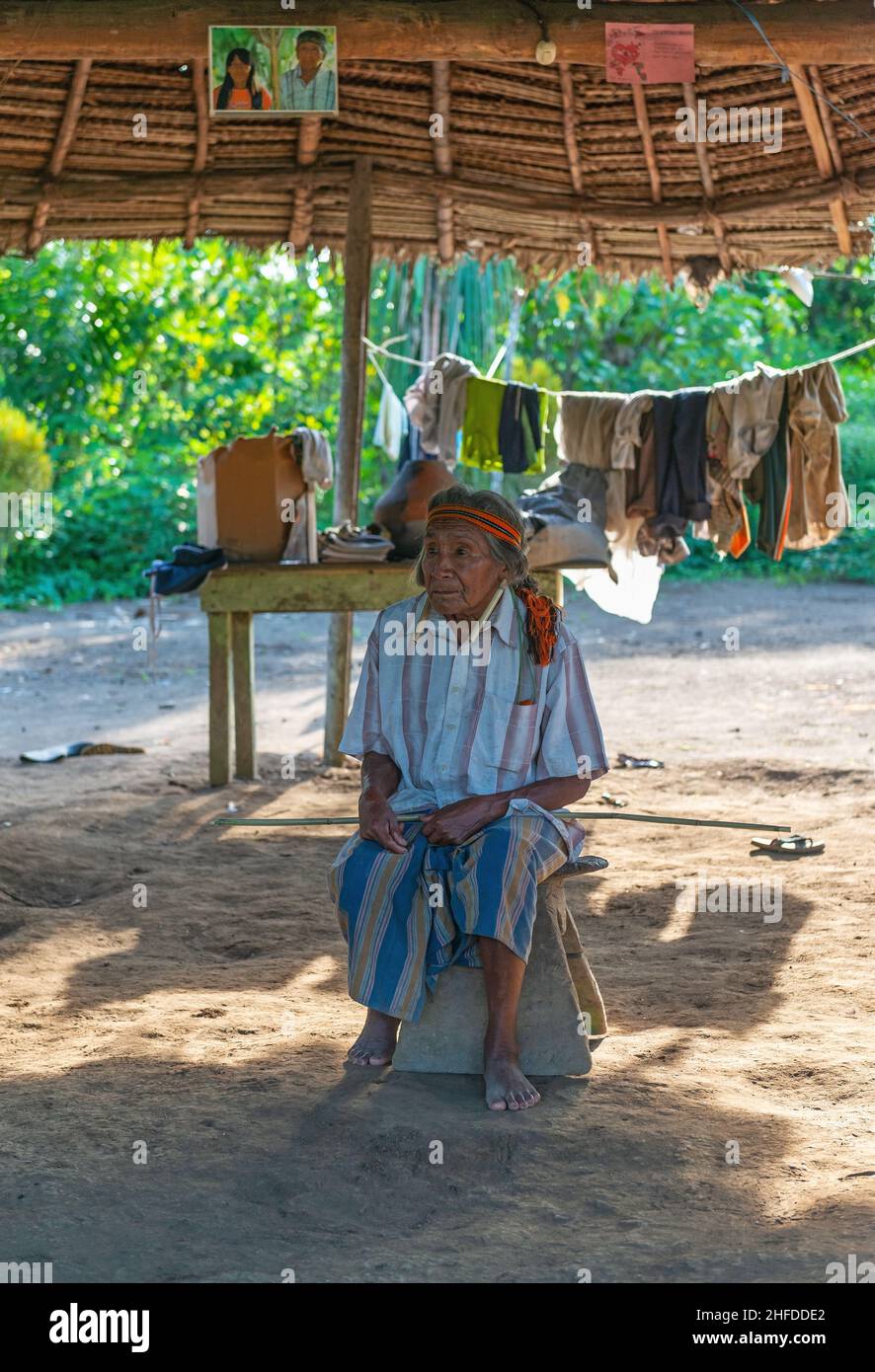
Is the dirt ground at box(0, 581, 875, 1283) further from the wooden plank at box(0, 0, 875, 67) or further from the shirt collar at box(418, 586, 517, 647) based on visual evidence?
the wooden plank at box(0, 0, 875, 67)

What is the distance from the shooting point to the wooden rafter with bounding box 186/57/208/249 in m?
6.65

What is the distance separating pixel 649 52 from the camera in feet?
16.5

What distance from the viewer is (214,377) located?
19.0 m

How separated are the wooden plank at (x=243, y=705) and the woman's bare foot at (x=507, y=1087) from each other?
4.09 metres

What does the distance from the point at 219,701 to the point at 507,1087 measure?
4072 millimetres

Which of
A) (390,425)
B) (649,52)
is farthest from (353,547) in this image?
(649,52)

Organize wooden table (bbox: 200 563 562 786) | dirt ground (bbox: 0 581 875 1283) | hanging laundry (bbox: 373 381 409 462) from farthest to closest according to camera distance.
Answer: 1. hanging laundry (bbox: 373 381 409 462)
2. wooden table (bbox: 200 563 562 786)
3. dirt ground (bbox: 0 581 875 1283)

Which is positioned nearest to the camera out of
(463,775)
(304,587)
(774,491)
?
(463,775)

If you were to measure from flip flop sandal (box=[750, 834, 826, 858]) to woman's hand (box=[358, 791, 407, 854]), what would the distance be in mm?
2600

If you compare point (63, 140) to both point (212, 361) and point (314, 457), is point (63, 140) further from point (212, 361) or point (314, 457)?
point (212, 361)

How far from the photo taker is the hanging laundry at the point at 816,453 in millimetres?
6703

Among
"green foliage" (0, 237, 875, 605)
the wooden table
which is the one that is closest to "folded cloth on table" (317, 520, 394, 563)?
the wooden table
